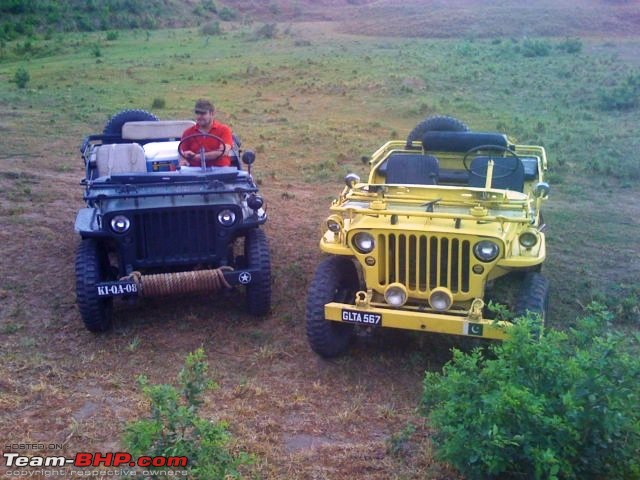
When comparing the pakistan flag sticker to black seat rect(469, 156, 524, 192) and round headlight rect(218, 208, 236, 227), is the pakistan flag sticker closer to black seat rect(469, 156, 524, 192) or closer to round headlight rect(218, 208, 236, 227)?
black seat rect(469, 156, 524, 192)

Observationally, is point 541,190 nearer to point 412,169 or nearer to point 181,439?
point 412,169

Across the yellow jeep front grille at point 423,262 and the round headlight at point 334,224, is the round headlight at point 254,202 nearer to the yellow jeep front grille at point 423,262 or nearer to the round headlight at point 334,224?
the round headlight at point 334,224

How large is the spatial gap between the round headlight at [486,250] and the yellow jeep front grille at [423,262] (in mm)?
63

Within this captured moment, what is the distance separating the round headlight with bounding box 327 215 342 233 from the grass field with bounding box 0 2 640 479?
1010mm

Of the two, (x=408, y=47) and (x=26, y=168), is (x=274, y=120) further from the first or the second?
(x=408, y=47)

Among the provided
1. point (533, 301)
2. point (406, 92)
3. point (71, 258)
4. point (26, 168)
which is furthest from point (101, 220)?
point (406, 92)

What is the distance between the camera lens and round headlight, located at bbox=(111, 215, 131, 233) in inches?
261

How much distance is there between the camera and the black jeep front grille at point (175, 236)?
22.2 ft

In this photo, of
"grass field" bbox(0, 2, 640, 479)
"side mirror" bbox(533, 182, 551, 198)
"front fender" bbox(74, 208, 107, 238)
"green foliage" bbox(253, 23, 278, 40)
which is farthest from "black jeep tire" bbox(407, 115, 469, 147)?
"green foliage" bbox(253, 23, 278, 40)

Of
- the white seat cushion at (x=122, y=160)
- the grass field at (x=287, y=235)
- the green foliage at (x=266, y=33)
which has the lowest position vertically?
the grass field at (x=287, y=235)

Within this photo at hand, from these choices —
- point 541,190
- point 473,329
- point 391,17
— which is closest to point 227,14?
point 391,17

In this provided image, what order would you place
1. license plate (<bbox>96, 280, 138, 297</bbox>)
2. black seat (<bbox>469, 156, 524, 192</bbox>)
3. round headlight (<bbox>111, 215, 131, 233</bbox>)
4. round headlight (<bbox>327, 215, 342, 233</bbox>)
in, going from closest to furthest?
round headlight (<bbox>327, 215, 342, 233</bbox>)
license plate (<bbox>96, 280, 138, 297</bbox>)
round headlight (<bbox>111, 215, 131, 233</bbox>)
black seat (<bbox>469, 156, 524, 192</bbox>)

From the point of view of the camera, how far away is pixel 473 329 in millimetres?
5562

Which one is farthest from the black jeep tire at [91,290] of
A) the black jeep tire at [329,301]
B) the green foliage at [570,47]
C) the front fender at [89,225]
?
the green foliage at [570,47]
